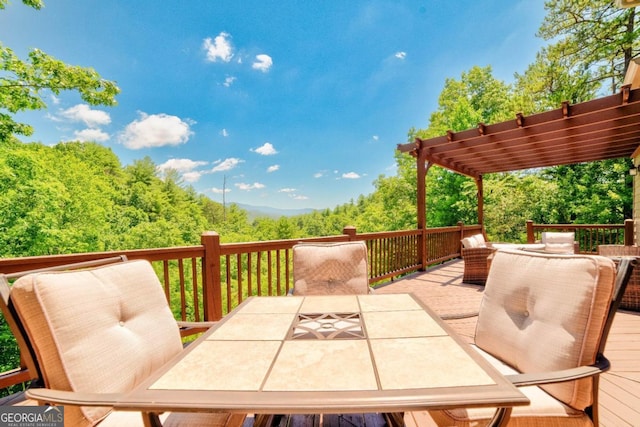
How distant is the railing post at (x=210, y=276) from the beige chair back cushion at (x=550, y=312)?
2378 mm

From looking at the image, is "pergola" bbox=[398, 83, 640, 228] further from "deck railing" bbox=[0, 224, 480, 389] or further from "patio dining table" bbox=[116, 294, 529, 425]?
"patio dining table" bbox=[116, 294, 529, 425]

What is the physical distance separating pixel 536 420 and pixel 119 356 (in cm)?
170

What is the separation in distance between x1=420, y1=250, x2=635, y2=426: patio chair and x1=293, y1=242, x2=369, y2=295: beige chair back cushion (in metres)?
1.16

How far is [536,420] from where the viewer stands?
1.13m

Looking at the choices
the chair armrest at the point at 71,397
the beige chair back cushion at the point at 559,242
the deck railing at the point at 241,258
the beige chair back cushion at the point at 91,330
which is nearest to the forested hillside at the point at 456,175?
the deck railing at the point at 241,258

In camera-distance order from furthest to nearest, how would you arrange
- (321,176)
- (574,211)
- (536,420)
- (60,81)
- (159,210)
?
Answer: (321,176) < (159,210) < (574,211) < (60,81) < (536,420)

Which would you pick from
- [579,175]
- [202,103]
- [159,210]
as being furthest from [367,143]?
[579,175]

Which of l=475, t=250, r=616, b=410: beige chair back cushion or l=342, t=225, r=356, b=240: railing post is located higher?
l=342, t=225, r=356, b=240: railing post

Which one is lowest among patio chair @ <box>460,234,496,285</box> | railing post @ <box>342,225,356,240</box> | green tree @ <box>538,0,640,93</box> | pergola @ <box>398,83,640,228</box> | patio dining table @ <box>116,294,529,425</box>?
patio chair @ <box>460,234,496,285</box>

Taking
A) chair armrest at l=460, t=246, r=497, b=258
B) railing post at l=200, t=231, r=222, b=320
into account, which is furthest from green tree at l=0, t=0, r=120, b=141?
chair armrest at l=460, t=246, r=497, b=258

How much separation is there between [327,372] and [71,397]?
84 cm

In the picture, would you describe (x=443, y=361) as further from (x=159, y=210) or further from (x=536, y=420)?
(x=159, y=210)

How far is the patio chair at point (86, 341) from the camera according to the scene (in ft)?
3.35

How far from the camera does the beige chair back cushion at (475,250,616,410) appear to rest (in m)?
1.14
